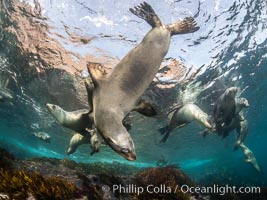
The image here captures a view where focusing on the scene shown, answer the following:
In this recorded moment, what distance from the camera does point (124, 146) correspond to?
10.5ft

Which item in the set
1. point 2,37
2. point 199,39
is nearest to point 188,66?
point 199,39

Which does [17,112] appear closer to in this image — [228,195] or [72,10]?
[72,10]

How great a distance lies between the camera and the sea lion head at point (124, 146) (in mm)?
3207

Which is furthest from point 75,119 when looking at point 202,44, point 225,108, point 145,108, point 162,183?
point 202,44

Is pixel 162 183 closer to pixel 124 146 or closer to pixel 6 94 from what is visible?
pixel 124 146

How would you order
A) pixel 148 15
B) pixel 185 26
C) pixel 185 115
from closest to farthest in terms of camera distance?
pixel 148 15
pixel 185 26
pixel 185 115

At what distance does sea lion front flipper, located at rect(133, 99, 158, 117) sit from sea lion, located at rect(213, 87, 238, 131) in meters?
4.57

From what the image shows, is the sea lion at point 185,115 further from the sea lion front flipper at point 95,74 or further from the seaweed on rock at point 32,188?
the sea lion front flipper at point 95,74

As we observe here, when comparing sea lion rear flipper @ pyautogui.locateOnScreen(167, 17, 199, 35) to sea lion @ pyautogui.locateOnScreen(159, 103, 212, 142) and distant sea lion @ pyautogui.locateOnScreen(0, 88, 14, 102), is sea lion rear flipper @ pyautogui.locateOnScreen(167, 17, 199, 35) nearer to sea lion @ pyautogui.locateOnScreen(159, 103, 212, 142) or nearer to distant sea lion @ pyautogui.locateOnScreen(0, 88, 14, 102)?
sea lion @ pyautogui.locateOnScreen(159, 103, 212, 142)

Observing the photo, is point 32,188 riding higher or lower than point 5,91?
higher

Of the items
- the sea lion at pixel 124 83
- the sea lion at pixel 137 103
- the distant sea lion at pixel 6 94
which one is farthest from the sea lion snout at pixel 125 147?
the distant sea lion at pixel 6 94

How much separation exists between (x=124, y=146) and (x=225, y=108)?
6.25 m

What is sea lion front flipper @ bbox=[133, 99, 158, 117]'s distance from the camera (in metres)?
4.68

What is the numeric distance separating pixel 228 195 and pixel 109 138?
8899 mm
